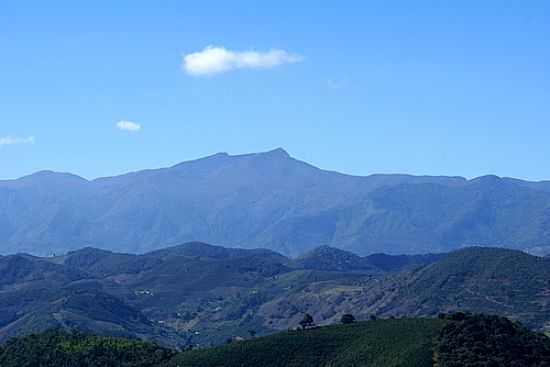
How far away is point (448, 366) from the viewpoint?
164125 millimetres

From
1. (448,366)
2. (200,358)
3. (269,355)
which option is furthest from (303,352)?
(448,366)

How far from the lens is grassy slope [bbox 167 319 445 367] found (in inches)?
7131

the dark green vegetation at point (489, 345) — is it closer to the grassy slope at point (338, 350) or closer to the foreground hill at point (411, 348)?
the foreground hill at point (411, 348)

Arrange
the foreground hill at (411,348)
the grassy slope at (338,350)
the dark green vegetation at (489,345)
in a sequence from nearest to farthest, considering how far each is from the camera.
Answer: the dark green vegetation at (489,345) < the foreground hill at (411,348) < the grassy slope at (338,350)

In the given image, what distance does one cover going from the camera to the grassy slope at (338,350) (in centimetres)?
18112

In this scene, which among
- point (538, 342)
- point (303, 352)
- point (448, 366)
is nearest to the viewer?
point (448, 366)

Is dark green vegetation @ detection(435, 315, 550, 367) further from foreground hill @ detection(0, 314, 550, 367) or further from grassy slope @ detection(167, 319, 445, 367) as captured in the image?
grassy slope @ detection(167, 319, 445, 367)

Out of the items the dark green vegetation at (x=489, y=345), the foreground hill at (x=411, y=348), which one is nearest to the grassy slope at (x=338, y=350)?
the foreground hill at (x=411, y=348)

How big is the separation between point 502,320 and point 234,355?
5773 cm

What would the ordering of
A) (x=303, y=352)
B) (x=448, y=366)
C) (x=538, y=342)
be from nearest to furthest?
1. (x=448, y=366)
2. (x=538, y=342)
3. (x=303, y=352)

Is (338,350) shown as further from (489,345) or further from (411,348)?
(489,345)

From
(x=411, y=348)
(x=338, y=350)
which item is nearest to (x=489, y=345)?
(x=411, y=348)

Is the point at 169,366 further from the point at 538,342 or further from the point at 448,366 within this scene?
the point at 538,342

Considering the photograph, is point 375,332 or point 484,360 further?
point 375,332
